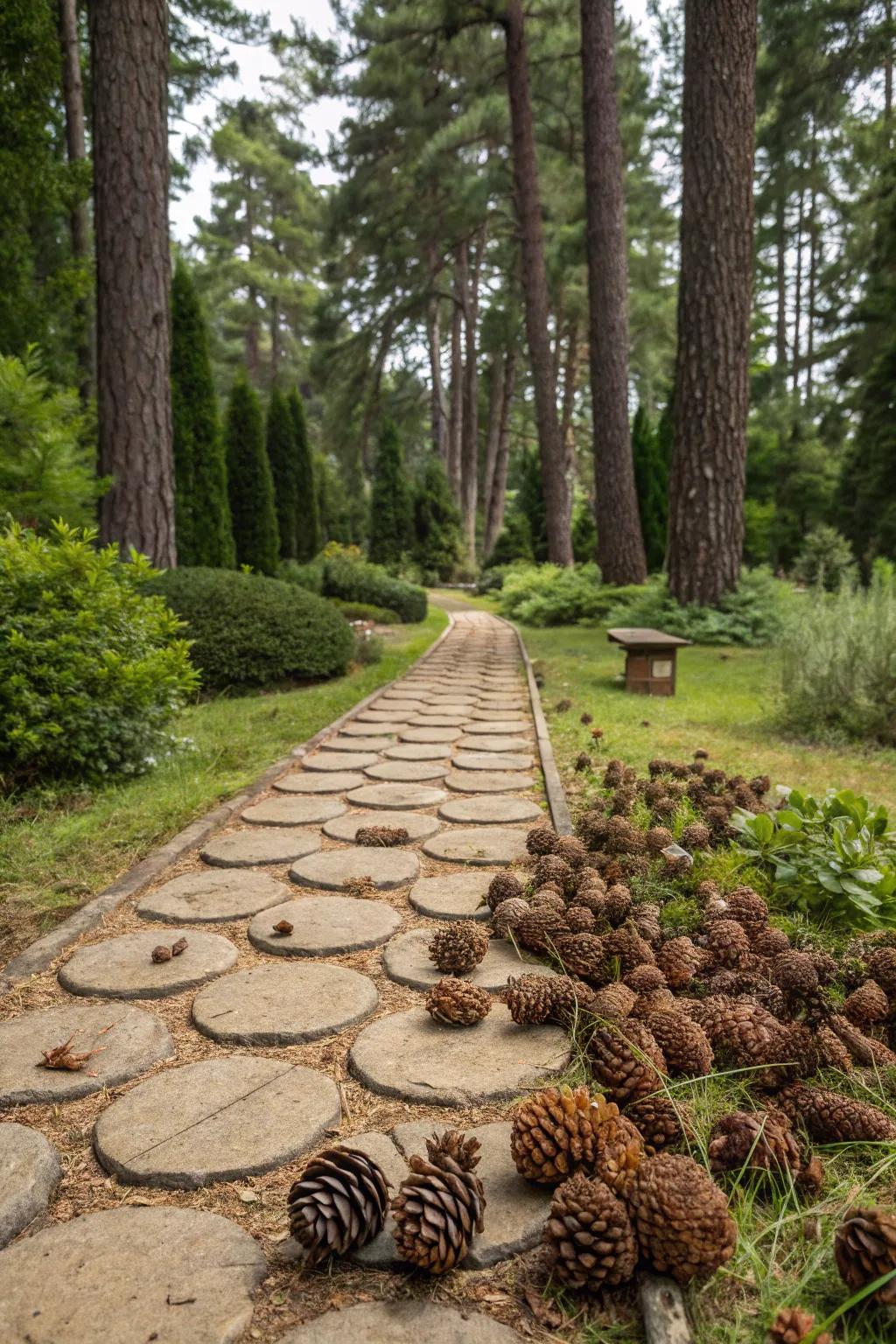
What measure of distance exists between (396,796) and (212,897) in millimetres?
1243

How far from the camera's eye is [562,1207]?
1110mm

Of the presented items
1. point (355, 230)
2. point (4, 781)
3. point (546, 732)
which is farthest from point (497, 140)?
point (4, 781)

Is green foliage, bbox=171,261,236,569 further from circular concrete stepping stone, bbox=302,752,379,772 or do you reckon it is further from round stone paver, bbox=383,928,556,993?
round stone paver, bbox=383,928,556,993

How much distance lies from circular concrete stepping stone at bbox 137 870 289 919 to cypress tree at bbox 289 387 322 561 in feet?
50.8

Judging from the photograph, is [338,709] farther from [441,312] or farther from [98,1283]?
[441,312]

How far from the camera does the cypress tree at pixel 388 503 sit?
22.2 m

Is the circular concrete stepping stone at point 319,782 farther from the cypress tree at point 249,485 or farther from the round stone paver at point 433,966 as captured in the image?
the cypress tree at point 249,485

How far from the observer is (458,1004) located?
5.78 feet

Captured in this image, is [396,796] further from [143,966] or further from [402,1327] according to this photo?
[402,1327]

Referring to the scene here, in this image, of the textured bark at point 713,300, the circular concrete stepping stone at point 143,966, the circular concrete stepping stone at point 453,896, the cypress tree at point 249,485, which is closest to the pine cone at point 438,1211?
the circular concrete stepping stone at point 143,966

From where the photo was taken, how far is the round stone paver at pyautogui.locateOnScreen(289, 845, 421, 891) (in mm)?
2670

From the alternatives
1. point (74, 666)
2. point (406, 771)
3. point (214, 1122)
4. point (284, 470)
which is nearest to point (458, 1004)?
point (214, 1122)

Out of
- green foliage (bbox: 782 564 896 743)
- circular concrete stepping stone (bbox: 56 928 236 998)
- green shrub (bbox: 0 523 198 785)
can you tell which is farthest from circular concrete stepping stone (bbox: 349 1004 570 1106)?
green foliage (bbox: 782 564 896 743)

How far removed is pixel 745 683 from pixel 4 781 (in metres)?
5.47
